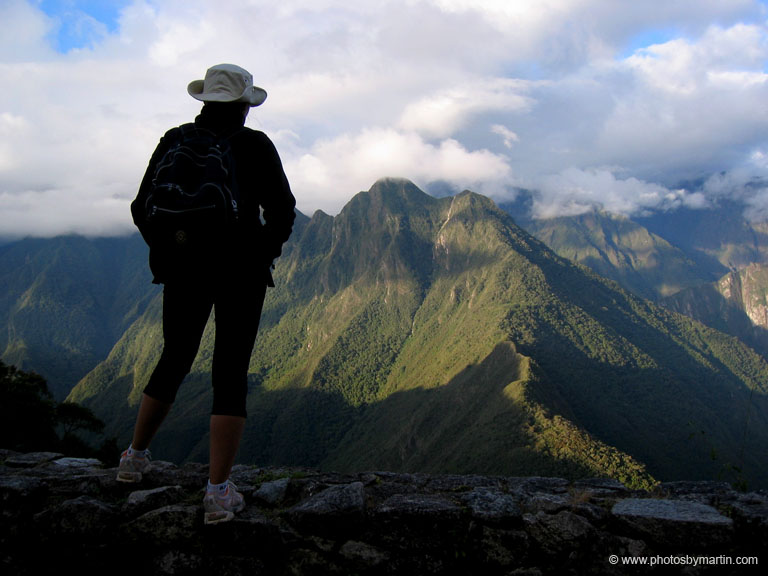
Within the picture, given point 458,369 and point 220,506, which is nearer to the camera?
point 220,506

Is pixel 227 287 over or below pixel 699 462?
over

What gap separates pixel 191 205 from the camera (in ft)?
10.2

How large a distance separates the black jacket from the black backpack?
9cm

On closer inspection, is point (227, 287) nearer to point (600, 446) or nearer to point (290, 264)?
point (600, 446)

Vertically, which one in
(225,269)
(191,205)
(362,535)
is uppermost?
(191,205)

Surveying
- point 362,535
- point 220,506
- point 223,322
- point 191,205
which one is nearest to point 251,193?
point 191,205

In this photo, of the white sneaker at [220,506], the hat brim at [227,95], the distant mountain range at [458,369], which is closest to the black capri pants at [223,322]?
the white sneaker at [220,506]

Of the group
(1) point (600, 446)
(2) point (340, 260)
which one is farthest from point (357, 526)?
(2) point (340, 260)

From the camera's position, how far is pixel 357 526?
3457mm

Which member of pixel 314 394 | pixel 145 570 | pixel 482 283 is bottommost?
pixel 314 394

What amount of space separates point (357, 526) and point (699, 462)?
291 feet

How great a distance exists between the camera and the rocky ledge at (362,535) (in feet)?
10.6

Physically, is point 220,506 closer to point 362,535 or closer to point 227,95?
point 362,535

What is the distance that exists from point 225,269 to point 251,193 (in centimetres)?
55
